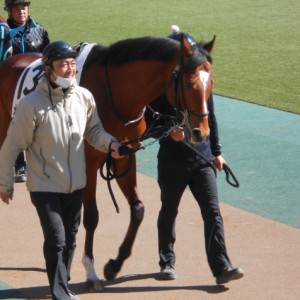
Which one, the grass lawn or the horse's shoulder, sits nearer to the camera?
the horse's shoulder

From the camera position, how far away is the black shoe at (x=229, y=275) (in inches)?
220

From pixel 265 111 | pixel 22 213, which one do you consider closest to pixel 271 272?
pixel 22 213

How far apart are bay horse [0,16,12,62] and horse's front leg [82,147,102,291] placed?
9.16ft

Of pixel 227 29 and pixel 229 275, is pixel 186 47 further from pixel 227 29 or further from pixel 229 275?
pixel 227 29

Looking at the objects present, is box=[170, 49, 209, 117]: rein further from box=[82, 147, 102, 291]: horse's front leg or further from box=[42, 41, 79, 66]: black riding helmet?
box=[82, 147, 102, 291]: horse's front leg

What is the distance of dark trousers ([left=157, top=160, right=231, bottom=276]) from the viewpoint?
571 centimetres

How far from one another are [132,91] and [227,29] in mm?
10000

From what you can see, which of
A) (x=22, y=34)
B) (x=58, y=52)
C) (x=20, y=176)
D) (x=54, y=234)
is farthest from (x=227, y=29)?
(x=54, y=234)

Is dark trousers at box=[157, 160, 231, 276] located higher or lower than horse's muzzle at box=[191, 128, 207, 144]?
lower

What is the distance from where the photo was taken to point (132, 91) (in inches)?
231

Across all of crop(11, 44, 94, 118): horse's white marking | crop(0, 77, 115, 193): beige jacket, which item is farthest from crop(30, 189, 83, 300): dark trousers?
crop(11, 44, 94, 118): horse's white marking

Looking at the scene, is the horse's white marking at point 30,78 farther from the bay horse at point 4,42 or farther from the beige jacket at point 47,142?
the bay horse at point 4,42

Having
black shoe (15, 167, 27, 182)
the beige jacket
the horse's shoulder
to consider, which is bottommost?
black shoe (15, 167, 27, 182)

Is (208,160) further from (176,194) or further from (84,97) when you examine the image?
(84,97)
